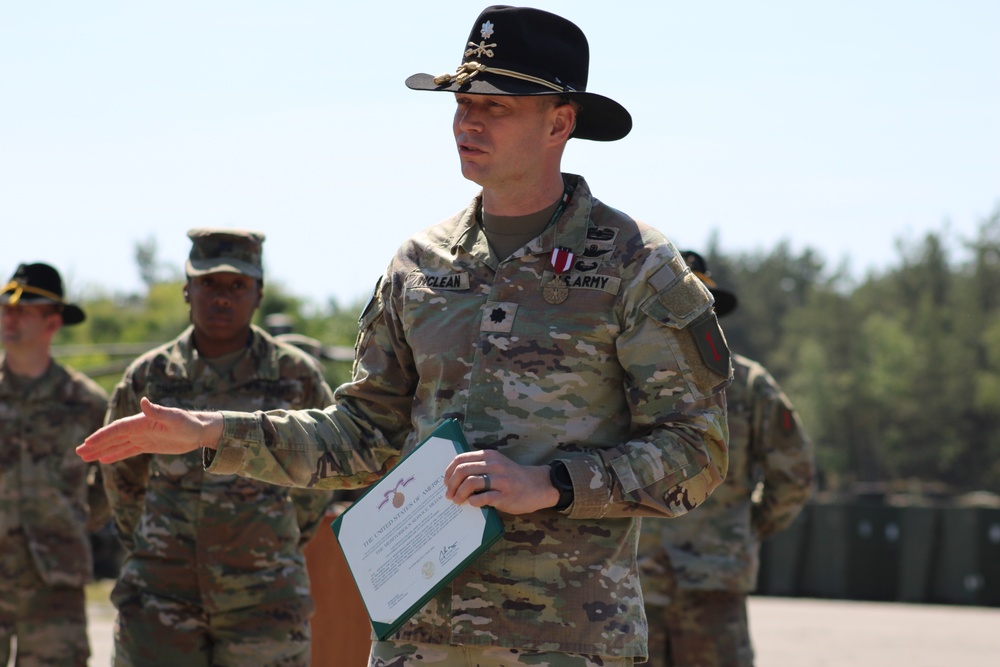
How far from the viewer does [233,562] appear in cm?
649

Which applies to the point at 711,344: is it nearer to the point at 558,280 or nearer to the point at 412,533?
the point at 558,280

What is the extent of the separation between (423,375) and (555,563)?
626 mm

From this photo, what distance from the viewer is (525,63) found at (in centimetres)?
386

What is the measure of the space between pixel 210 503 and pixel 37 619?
2.32 meters

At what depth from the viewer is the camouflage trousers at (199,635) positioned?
6.36 m

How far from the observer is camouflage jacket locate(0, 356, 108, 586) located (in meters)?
8.43

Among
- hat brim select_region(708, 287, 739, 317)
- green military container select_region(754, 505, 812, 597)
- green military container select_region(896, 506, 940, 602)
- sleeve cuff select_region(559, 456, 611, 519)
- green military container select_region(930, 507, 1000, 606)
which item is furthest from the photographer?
green military container select_region(754, 505, 812, 597)

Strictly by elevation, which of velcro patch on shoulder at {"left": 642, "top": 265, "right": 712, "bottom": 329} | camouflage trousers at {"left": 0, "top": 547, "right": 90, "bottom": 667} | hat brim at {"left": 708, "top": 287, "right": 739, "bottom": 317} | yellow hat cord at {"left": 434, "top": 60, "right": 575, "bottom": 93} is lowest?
camouflage trousers at {"left": 0, "top": 547, "right": 90, "bottom": 667}

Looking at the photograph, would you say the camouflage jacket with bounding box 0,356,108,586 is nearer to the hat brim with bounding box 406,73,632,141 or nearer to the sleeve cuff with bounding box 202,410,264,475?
the sleeve cuff with bounding box 202,410,264,475

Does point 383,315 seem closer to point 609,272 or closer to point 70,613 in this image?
point 609,272

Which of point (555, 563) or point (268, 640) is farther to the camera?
point (268, 640)

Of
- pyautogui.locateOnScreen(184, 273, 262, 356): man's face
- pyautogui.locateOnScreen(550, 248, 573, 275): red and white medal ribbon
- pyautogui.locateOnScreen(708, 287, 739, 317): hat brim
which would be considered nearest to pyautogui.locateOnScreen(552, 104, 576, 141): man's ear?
pyautogui.locateOnScreen(550, 248, 573, 275): red and white medal ribbon

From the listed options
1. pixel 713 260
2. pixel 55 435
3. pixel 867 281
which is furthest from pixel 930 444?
pixel 55 435

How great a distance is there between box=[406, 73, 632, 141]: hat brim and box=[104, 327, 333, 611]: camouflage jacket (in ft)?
9.85
